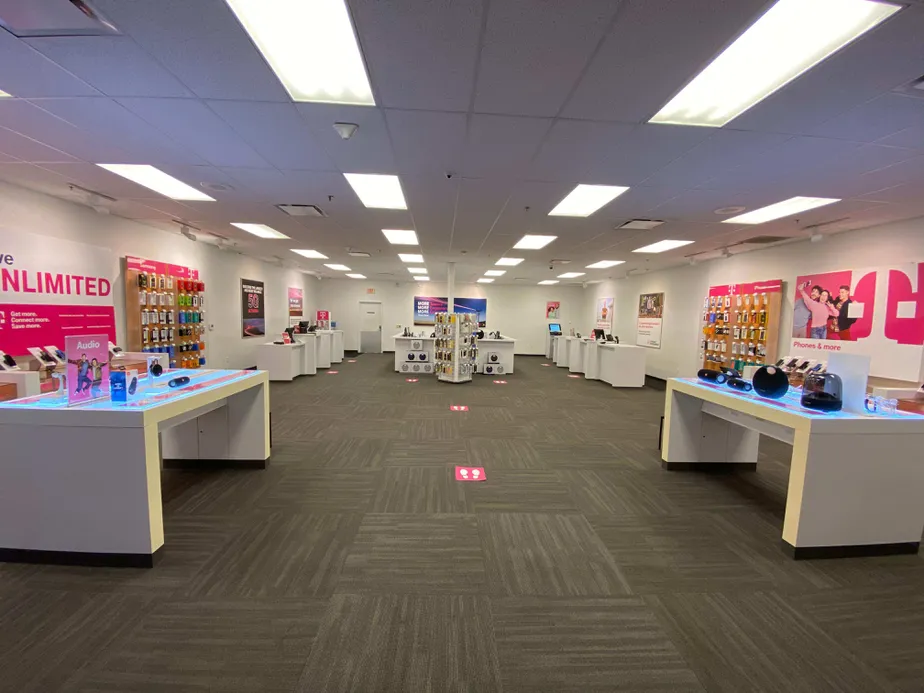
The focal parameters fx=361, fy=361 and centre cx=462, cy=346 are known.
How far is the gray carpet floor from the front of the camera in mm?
1512

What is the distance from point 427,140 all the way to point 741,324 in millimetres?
6694

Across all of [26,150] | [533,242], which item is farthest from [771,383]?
[26,150]

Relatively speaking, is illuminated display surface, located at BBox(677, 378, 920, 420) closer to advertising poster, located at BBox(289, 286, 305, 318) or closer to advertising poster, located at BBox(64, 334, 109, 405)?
advertising poster, located at BBox(64, 334, 109, 405)

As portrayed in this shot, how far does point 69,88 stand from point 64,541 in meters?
2.68

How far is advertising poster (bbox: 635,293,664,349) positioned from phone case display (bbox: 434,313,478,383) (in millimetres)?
4788

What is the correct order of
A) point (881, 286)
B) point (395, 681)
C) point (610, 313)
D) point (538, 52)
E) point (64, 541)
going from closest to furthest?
point (395, 681)
point (538, 52)
point (64, 541)
point (881, 286)
point (610, 313)

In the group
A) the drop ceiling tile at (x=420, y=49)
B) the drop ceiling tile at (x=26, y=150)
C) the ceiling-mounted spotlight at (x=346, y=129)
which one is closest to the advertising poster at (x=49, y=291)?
the drop ceiling tile at (x=26, y=150)

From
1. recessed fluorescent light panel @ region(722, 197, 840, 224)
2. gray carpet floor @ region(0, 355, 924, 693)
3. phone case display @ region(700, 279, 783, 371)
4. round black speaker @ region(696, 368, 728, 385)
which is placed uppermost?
recessed fluorescent light panel @ region(722, 197, 840, 224)

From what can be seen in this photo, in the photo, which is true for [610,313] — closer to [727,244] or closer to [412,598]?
[727,244]

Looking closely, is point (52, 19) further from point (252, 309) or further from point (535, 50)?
point (252, 309)

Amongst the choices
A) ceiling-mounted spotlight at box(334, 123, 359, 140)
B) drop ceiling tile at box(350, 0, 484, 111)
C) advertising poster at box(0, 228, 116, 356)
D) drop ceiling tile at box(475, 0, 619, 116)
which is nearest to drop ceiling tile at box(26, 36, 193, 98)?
ceiling-mounted spotlight at box(334, 123, 359, 140)

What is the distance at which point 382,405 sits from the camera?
19.4 ft

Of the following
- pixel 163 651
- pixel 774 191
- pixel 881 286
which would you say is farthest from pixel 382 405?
pixel 881 286

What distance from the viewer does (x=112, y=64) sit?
6.38 ft
